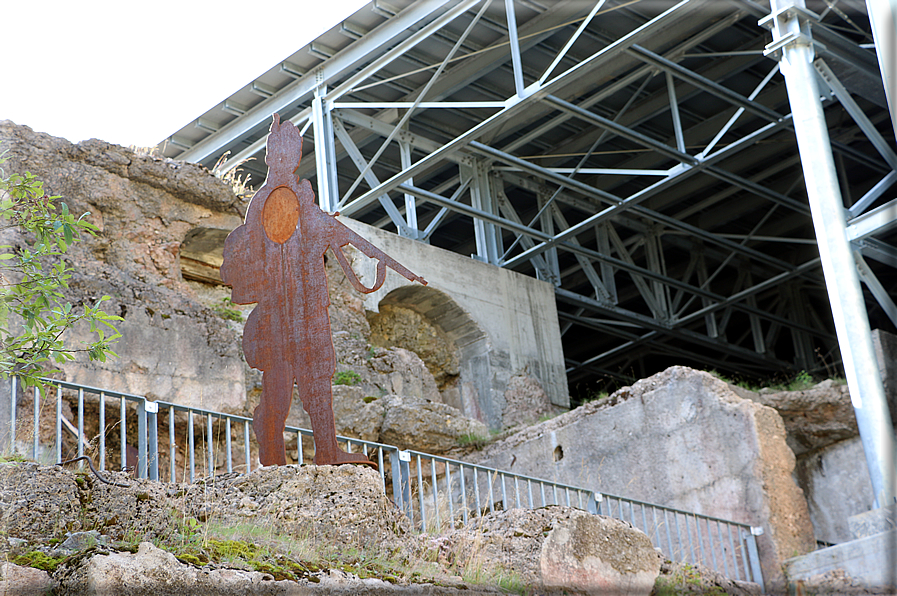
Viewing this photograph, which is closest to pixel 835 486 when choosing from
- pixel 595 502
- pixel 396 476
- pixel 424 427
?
pixel 595 502

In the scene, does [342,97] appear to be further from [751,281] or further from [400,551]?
[400,551]

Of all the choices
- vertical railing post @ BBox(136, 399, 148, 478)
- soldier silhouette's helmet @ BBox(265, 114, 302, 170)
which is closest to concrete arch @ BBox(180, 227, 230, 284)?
soldier silhouette's helmet @ BBox(265, 114, 302, 170)

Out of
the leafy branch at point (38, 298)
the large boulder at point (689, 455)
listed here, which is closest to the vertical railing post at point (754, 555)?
the large boulder at point (689, 455)

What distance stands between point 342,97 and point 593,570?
1345cm

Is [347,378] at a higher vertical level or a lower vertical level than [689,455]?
higher

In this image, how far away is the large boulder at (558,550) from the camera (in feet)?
22.1

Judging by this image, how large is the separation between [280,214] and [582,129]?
14092mm

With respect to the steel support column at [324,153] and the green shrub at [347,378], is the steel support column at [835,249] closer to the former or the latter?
the green shrub at [347,378]

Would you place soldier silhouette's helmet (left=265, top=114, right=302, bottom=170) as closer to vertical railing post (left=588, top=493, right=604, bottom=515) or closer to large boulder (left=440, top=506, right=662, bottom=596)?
large boulder (left=440, top=506, right=662, bottom=596)

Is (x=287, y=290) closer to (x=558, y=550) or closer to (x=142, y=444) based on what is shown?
(x=142, y=444)

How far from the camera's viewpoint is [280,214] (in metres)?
7.28

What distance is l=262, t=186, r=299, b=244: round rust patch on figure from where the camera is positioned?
7.25m

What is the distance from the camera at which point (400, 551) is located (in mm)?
6297

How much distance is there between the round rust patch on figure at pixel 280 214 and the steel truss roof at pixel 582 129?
24.1 ft
